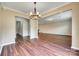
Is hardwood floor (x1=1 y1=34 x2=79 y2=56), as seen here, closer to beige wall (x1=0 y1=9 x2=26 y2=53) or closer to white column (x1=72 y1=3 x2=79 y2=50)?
white column (x1=72 y1=3 x2=79 y2=50)

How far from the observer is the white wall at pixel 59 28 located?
9.84 m

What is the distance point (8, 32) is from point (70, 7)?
422cm

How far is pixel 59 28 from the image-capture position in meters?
11.1

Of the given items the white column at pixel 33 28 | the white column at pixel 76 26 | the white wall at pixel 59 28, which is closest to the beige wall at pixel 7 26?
the white column at pixel 33 28

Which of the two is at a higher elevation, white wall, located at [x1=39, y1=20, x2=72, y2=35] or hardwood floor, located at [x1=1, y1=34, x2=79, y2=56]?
white wall, located at [x1=39, y1=20, x2=72, y2=35]

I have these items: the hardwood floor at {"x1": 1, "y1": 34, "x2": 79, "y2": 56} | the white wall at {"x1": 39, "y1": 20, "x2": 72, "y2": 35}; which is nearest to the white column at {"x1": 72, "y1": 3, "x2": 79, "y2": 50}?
the hardwood floor at {"x1": 1, "y1": 34, "x2": 79, "y2": 56}

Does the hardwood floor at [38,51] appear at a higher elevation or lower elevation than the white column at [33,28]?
lower

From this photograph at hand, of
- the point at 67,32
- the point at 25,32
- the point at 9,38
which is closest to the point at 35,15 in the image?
the point at 9,38

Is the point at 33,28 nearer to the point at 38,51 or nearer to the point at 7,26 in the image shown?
the point at 7,26

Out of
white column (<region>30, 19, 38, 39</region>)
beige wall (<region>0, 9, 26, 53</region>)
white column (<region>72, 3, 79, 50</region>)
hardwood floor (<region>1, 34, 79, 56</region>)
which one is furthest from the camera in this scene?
white column (<region>30, 19, 38, 39</region>)

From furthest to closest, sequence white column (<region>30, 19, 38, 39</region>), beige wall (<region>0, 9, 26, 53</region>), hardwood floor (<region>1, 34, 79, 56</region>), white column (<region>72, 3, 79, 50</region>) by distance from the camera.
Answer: white column (<region>30, 19, 38, 39</region>), beige wall (<region>0, 9, 26, 53</region>), white column (<region>72, 3, 79, 50</region>), hardwood floor (<region>1, 34, 79, 56</region>)

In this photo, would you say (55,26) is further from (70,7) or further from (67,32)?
(70,7)

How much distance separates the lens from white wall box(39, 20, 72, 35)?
9840mm

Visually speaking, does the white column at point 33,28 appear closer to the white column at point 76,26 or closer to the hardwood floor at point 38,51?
the hardwood floor at point 38,51
